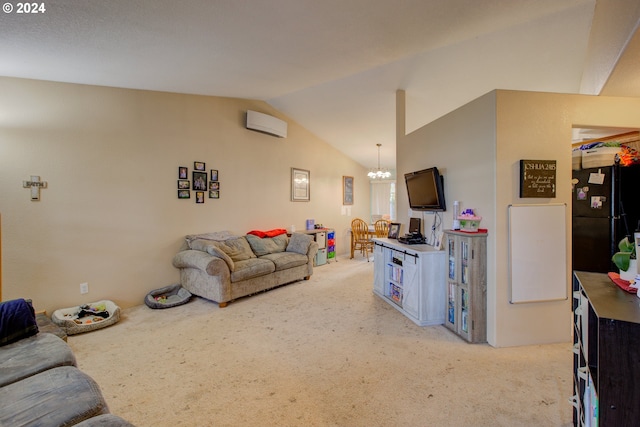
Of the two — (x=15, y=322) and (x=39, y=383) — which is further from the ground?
(x=15, y=322)

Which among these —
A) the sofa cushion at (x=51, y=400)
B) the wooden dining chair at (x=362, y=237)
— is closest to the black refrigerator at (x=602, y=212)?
the wooden dining chair at (x=362, y=237)

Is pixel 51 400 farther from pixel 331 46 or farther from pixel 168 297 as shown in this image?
pixel 331 46

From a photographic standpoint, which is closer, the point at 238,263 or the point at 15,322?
the point at 15,322

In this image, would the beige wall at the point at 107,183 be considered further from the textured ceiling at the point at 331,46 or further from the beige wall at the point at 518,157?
the beige wall at the point at 518,157

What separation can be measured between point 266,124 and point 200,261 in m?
2.59

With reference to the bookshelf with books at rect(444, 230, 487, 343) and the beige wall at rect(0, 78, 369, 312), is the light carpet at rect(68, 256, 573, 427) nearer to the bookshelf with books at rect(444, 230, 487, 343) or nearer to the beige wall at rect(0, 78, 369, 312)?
the bookshelf with books at rect(444, 230, 487, 343)

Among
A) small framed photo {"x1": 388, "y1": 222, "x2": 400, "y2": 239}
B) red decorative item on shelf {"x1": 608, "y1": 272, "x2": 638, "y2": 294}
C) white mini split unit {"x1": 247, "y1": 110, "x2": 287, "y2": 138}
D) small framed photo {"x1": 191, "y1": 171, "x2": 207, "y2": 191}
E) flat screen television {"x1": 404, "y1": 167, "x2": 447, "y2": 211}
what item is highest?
white mini split unit {"x1": 247, "y1": 110, "x2": 287, "y2": 138}

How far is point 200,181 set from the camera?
408 cm

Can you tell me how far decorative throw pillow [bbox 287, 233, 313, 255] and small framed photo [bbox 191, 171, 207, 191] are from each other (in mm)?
1660

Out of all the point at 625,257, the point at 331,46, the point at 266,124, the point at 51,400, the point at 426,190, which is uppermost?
the point at 331,46

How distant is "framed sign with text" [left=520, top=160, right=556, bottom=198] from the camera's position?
7.74 feet

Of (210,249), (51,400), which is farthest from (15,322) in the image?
(210,249)

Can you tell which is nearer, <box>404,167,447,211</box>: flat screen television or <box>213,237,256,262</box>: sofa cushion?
<box>404,167,447,211</box>: flat screen television

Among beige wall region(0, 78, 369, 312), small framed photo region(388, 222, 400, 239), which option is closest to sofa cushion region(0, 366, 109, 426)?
beige wall region(0, 78, 369, 312)
